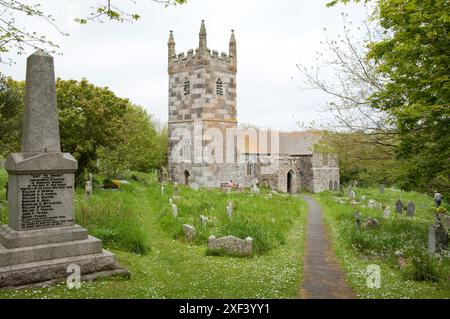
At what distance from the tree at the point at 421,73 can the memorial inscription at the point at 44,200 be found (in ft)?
22.0

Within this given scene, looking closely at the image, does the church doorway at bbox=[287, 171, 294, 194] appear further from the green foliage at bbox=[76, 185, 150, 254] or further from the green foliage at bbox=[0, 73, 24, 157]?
the green foliage at bbox=[76, 185, 150, 254]

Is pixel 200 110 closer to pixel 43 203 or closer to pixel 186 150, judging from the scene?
pixel 186 150

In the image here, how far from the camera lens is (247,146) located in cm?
3447

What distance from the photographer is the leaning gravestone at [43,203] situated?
7.00 m

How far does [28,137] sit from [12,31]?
2.53 meters

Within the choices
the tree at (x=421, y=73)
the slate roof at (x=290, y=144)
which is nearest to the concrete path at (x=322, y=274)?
the tree at (x=421, y=73)

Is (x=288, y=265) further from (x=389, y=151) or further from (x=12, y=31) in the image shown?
(x=12, y=31)

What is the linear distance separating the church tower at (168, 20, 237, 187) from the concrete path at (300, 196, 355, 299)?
16354mm

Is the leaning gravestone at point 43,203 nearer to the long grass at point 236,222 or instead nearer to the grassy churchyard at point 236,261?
the grassy churchyard at point 236,261

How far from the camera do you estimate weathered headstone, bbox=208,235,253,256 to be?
1055cm

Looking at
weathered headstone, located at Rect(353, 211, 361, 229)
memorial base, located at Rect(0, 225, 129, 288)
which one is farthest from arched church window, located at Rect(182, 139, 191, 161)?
memorial base, located at Rect(0, 225, 129, 288)
